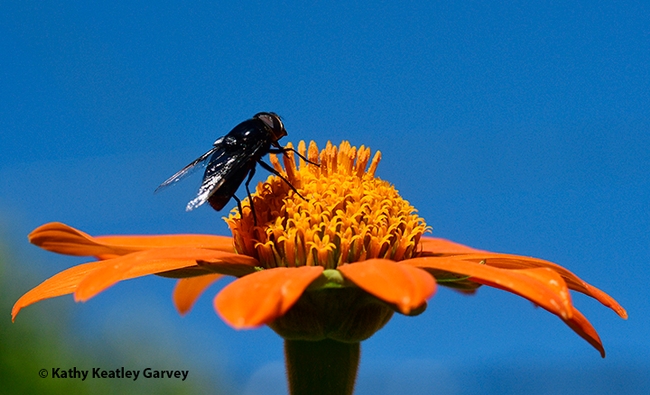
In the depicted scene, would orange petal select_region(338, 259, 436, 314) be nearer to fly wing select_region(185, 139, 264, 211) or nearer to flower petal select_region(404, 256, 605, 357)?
flower petal select_region(404, 256, 605, 357)

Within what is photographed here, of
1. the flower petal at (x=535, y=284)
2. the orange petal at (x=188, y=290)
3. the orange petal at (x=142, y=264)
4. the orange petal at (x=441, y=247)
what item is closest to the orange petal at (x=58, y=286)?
the orange petal at (x=142, y=264)

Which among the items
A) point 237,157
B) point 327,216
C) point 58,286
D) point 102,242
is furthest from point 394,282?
point 102,242

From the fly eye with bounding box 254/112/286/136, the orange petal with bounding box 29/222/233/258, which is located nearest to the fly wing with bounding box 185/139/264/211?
the fly eye with bounding box 254/112/286/136

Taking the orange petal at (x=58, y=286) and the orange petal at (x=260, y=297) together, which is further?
the orange petal at (x=58, y=286)

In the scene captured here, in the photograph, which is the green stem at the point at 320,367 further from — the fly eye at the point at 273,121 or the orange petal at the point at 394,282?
the fly eye at the point at 273,121

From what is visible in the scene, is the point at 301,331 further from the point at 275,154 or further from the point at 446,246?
the point at 446,246

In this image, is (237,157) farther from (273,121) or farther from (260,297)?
(260,297)
